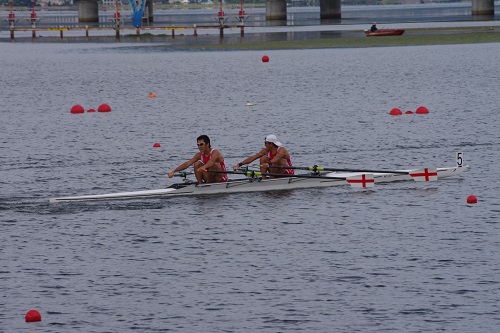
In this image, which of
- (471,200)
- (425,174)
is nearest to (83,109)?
(425,174)

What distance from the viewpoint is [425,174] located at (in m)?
35.1

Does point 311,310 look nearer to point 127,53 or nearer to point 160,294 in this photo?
point 160,294

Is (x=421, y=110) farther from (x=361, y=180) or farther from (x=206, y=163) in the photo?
(x=206, y=163)

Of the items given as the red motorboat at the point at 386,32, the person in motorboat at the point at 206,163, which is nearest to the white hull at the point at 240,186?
the person in motorboat at the point at 206,163

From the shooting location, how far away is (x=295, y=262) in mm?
26375

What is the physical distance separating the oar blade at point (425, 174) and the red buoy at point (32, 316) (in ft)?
52.7

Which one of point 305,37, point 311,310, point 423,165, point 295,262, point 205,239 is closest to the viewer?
point 311,310

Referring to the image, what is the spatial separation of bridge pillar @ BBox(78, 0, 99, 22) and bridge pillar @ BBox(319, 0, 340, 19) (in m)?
36.4

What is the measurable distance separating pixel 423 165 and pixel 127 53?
81.4 metres

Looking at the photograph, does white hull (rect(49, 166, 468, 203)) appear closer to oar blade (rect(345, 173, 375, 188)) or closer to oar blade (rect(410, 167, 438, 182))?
oar blade (rect(345, 173, 375, 188))

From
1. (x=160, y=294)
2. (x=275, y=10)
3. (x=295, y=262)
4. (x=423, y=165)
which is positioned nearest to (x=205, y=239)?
(x=295, y=262)

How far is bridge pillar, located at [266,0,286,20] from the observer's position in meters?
184

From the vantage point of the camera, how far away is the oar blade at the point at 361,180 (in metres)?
34.5

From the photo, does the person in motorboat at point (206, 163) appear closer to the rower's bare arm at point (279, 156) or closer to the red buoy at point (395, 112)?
the rower's bare arm at point (279, 156)
